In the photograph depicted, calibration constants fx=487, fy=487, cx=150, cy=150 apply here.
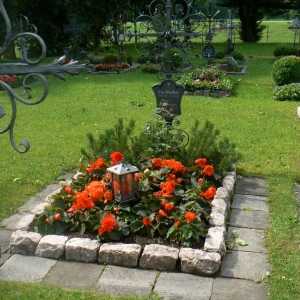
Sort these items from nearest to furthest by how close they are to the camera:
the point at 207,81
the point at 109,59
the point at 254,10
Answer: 1. the point at 207,81
2. the point at 109,59
3. the point at 254,10

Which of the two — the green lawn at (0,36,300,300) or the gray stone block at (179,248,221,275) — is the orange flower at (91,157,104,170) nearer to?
the green lawn at (0,36,300,300)

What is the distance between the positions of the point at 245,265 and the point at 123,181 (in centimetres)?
136

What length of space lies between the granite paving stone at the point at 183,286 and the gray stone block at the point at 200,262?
0.05 m

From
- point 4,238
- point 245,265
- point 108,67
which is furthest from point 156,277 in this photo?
point 108,67

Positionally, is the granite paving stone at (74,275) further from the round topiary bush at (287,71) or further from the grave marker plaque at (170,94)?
the round topiary bush at (287,71)

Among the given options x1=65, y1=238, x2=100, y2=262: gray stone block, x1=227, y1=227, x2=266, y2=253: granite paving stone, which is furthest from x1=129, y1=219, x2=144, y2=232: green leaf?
x1=227, y1=227, x2=266, y2=253: granite paving stone

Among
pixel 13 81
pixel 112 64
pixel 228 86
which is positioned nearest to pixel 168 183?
pixel 228 86

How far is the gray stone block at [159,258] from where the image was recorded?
157 inches

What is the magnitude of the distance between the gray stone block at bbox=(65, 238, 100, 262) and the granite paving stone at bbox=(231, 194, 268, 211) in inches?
73.4

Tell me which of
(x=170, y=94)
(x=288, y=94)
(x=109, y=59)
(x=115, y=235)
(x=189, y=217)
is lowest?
(x=288, y=94)

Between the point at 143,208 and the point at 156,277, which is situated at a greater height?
the point at 143,208

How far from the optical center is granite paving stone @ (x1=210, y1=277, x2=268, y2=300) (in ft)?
11.9

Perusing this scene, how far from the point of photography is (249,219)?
5.00 metres

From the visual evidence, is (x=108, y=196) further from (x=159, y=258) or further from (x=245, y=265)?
(x=245, y=265)
